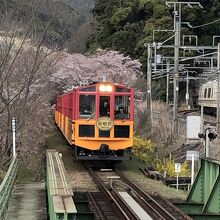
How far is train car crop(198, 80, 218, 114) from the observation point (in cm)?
3719

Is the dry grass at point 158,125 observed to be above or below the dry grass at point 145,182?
above

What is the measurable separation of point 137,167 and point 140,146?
246 centimetres

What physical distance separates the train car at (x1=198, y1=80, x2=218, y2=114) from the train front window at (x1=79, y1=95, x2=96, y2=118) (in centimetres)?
2054

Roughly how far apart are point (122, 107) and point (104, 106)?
579mm

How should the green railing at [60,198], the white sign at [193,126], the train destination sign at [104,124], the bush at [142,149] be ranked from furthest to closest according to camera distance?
the bush at [142,149] < the train destination sign at [104,124] < the white sign at [193,126] < the green railing at [60,198]

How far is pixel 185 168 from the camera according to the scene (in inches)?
716

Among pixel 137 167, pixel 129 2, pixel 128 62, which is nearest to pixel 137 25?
pixel 129 2

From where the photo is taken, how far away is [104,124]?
17047 millimetres

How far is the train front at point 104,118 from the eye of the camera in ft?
56.1

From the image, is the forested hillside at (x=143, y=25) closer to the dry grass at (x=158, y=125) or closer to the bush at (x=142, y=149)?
the dry grass at (x=158, y=125)

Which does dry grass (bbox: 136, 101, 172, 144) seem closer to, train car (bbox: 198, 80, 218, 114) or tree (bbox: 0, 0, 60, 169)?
train car (bbox: 198, 80, 218, 114)

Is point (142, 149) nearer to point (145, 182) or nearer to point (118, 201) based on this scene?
point (145, 182)

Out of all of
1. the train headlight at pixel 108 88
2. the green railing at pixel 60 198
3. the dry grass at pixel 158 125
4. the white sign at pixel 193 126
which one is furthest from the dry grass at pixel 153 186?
the dry grass at pixel 158 125

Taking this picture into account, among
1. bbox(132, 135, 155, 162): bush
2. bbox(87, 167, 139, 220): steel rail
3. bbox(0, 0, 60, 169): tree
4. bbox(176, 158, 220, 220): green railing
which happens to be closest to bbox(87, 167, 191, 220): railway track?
bbox(87, 167, 139, 220): steel rail
